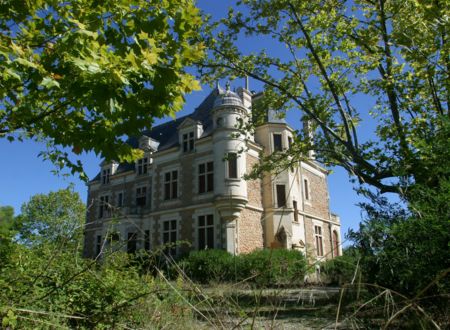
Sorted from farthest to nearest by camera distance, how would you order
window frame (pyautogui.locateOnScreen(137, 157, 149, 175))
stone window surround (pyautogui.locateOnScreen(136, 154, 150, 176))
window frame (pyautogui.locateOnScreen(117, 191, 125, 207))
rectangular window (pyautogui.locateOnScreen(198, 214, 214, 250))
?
window frame (pyautogui.locateOnScreen(117, 191, 125, 207)) → window frame (pyautogui.locateOnScreen(137, 157, 149, 175)) → stone window surround (pyautogui.locateOnScreen(136, 154, 150, 176)) → rectangular window (pyautogui.locateOnScreen(198, 214, 214, 250))

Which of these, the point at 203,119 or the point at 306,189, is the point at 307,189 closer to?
the point at 306,189

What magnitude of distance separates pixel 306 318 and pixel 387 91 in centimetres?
613

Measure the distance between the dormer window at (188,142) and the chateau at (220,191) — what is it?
0.20ft

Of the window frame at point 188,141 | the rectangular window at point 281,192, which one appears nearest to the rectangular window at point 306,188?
the rectangular window at point 281,192

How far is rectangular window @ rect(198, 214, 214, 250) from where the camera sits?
1917 centimetres

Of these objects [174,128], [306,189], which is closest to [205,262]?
[306,189]

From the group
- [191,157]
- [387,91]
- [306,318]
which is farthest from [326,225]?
[306,318]

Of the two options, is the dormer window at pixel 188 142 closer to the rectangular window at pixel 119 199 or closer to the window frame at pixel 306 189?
the rectangular window at pixel 119 199

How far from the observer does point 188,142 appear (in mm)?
21938

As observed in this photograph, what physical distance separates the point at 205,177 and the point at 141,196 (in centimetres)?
662

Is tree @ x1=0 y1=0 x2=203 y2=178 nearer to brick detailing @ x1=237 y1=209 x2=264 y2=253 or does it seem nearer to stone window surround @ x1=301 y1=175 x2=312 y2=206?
brick detailing @ x1=237 y1=209 x2=264 y2=253

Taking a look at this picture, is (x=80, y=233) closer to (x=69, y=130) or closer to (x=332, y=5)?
(x=69, y=130)

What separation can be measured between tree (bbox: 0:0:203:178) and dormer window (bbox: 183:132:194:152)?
16581mm

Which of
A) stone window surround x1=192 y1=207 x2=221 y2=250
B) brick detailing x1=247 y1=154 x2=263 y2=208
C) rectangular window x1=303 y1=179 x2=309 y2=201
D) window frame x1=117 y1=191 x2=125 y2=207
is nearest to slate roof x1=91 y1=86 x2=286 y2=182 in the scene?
window frame x1=117 y1=191 x2=125 y2=207
